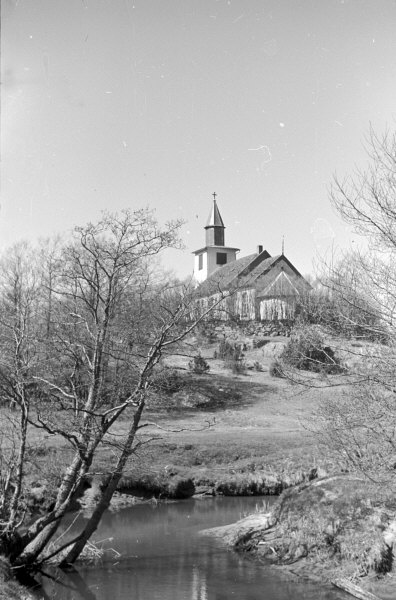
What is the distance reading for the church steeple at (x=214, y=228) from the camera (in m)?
68.8

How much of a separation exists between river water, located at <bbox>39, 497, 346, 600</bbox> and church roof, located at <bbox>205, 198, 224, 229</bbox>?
177ft

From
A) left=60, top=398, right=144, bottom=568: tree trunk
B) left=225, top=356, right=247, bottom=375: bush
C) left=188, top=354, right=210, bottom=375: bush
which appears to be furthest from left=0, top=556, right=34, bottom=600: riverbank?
left=225, top=356, right=247, bottom=375: bush

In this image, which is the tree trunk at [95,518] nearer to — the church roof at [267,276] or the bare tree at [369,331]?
the bare tree at [369,331]

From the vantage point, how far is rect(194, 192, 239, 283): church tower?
68250 mm

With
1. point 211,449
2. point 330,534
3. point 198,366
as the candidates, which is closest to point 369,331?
point 330,534

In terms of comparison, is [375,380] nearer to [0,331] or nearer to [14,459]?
[14,459]

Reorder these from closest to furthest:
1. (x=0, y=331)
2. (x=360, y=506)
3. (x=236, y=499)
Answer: (x=360, y=506) < (x=0, y=331) < (x=236, y=499)

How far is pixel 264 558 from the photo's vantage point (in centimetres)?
1388

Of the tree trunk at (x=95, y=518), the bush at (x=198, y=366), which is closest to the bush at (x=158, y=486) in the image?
the tree trunk at (x=95, y=518)

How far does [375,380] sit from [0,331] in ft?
33.2

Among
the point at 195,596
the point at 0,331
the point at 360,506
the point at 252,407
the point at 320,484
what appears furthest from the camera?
the point at 252,407

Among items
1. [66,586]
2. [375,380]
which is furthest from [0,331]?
[375,380]

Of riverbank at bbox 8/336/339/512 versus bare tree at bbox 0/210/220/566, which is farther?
riverbank at bbox 8/336/339/512

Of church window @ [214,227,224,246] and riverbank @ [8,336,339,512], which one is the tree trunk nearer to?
riverbank @ [8,336,339,512]
